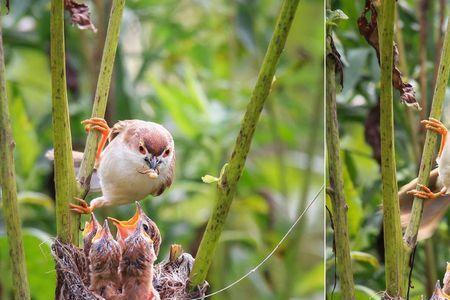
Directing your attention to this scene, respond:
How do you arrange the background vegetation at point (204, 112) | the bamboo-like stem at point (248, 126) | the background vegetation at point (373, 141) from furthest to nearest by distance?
1. the background vegetation at point (204, 112)
2. the background vegetation at point (373, 141)
3. the bamboo-like stem at point (248, 126)

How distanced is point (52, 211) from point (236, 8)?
1.50 feet

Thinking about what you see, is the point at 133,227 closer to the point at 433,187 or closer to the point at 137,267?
the point at 137,267

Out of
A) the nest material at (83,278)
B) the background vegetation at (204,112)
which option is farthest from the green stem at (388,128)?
the background vegetation at (204,112)

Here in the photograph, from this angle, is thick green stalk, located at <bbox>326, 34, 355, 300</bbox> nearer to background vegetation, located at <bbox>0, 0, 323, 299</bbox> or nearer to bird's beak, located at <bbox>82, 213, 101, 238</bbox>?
bird's beak, located at <bbox>82, 213, 101, 238</bbox>

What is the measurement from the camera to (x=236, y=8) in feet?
4.99

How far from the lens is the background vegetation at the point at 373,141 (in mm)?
756

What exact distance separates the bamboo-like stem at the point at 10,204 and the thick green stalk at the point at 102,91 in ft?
0.18

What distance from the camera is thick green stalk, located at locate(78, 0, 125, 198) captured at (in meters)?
0.62

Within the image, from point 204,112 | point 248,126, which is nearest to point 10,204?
point 248,126

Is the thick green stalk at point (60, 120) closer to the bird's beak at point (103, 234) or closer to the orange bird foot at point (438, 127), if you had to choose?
the bird's beak at point (103, 234)

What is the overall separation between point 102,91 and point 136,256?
118 millimetres

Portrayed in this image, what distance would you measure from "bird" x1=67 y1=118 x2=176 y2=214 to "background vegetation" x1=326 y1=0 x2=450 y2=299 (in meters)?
0.14

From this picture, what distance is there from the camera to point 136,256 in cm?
63

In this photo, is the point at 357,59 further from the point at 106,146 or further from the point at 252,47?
the point at 252,47
